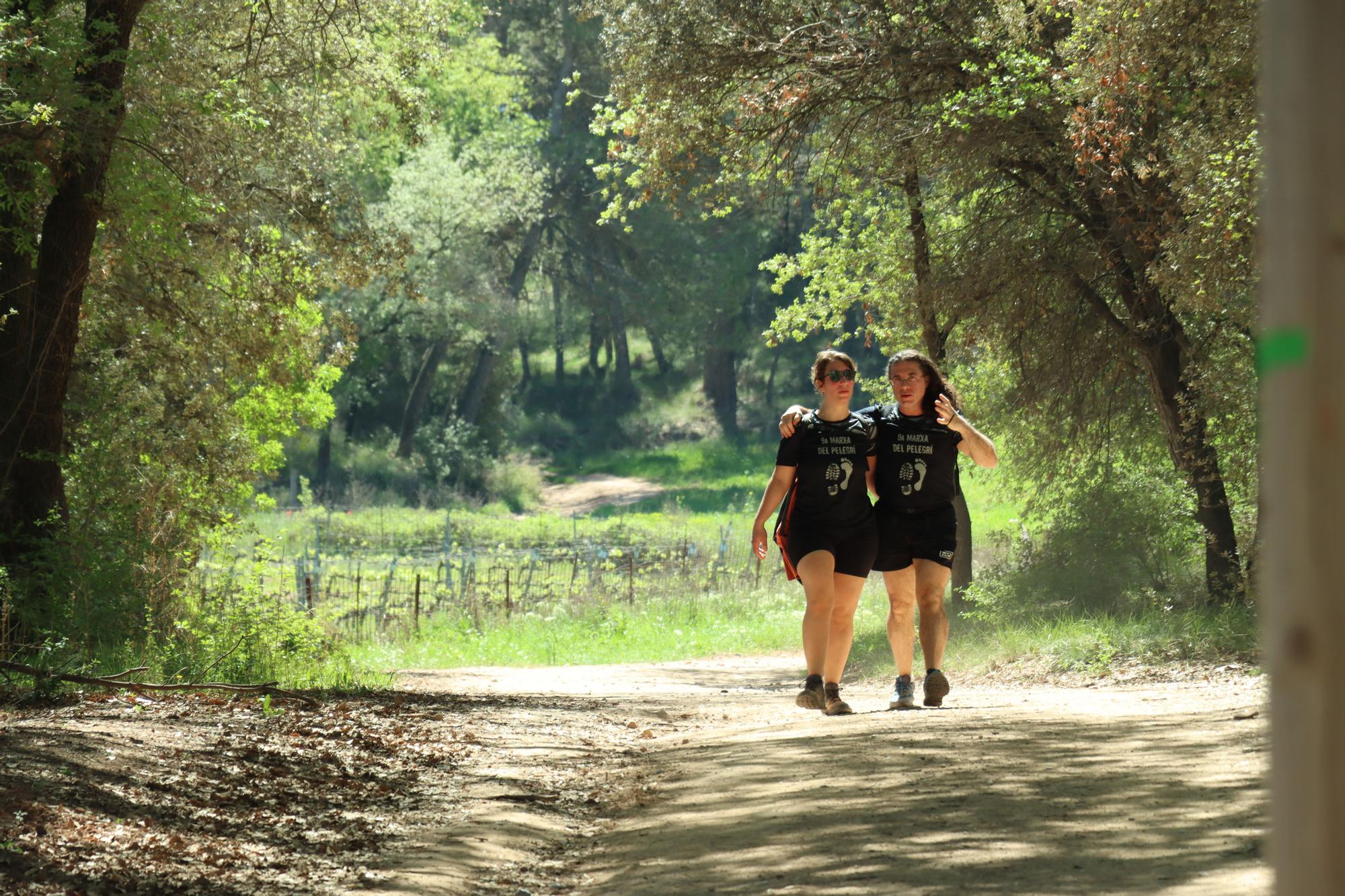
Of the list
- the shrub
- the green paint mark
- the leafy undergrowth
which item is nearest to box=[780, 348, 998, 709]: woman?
the leafy undergrowth

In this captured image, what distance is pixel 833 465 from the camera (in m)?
7.99

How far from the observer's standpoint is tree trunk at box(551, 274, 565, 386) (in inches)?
2589

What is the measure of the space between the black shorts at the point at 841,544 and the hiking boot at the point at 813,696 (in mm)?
693

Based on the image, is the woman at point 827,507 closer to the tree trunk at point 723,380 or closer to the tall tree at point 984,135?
the tall tree at point 984,135

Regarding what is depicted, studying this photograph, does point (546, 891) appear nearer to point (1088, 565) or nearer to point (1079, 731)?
point (1079, 731)

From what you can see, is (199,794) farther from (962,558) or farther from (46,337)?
(962,558)

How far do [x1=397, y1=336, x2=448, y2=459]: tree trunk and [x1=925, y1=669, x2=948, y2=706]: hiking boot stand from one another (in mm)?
46663

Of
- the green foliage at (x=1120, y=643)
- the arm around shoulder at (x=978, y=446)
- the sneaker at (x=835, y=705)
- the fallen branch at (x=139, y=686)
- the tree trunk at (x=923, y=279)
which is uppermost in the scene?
the tree trunk at (x=923, y=279)

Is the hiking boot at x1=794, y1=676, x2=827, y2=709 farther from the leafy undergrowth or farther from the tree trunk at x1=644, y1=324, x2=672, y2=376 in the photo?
the tree trunk at x1=644, y1=324, x2=672, y2=376

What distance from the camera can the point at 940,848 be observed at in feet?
15.2

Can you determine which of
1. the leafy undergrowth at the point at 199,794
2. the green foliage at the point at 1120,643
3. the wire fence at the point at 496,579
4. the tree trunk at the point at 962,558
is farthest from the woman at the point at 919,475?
the wire fence at the point at 496,579

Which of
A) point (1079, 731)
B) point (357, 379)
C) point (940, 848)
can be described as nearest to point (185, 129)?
point (1079, 731)

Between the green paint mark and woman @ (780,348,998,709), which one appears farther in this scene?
woman @ (780,348,998,709)

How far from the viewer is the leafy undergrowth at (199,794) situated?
4637mm
